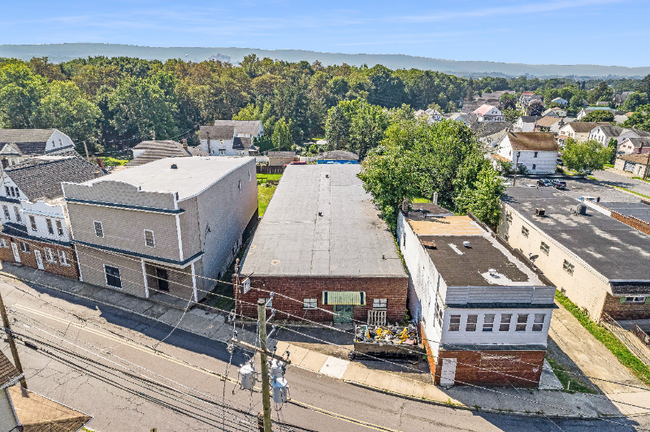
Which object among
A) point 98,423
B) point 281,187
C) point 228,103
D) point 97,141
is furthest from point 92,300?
point 228,103

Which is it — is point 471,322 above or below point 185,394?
above

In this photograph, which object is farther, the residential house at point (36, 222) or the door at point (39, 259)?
the door at point (39, 259)

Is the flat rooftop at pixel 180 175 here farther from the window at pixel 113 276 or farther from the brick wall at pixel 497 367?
the brick wall at pixel 497 367

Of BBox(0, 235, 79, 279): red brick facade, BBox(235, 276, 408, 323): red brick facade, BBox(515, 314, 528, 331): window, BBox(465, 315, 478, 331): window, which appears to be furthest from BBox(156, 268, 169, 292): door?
BBox(515, 314, 528, 331): window

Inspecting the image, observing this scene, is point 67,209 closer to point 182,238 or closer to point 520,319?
point 182,238

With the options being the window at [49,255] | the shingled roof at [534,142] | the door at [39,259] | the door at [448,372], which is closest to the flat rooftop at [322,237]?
the door at [448,372]

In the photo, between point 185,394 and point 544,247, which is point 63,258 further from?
point 544,247

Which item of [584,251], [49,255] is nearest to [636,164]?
[584,251]
